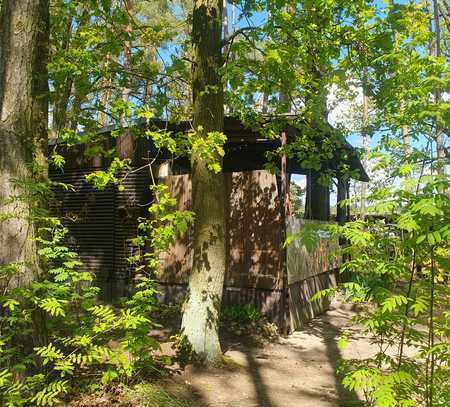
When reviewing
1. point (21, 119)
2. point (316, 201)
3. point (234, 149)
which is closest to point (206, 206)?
point (21, 119)

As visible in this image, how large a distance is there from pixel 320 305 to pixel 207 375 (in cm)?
565

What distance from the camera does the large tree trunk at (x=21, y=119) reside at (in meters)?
4.64

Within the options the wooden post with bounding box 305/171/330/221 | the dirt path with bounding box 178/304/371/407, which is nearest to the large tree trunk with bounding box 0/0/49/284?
the dirt path with bounding box 178/304/371/407

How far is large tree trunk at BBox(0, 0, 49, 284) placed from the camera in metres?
4.64

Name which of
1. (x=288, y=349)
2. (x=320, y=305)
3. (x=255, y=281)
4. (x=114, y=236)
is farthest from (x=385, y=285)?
(x=114, y=236)

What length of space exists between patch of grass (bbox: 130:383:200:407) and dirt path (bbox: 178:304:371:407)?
1.15ft

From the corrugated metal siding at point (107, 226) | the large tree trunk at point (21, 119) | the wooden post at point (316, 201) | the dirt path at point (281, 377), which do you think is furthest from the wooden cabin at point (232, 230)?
the large tree trunk at point (21, 119)

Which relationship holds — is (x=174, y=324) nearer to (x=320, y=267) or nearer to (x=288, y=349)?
(x=288, y=349)

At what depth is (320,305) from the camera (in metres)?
11.1

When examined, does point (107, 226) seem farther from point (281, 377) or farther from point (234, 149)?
point (281, 377)

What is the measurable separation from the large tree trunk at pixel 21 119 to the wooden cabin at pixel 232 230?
224 cm

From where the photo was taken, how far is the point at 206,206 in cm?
664

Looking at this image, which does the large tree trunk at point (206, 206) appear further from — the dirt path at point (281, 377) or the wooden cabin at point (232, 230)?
the wooden cabin at point (232, 230)

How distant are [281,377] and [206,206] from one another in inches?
110
